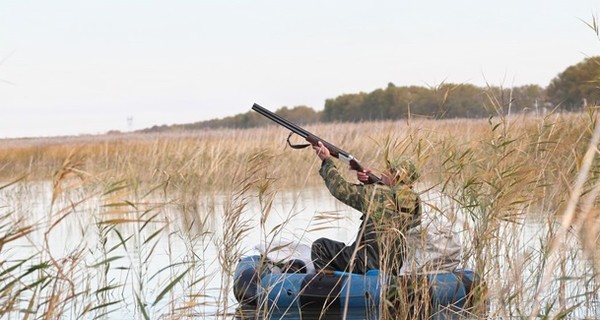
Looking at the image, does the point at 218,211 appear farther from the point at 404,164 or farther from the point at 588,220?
the point at 588,220

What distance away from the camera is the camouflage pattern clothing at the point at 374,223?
201 inches

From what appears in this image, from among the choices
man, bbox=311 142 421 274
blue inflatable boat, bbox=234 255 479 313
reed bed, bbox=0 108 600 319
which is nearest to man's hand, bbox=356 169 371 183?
man, bbox=311 142 421 274

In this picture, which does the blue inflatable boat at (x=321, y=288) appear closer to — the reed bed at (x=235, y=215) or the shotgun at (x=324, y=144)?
the reed bed at (x=235, y=215)

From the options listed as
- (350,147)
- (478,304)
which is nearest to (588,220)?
(478,304)

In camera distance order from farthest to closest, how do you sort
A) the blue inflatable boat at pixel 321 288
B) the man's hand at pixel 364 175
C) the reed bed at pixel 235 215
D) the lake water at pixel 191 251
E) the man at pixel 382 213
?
the man's hand at pixel 364 175 < the blue inflatable boat at pixel 321 288 < the man at pixel 382 213 < the lake water at pixel 191 251 < the reed bed at pixel 235 215

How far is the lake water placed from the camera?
4.88 meters

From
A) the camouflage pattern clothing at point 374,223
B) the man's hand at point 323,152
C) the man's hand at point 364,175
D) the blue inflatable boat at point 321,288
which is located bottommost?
the blue inflatable boat at point 321,288

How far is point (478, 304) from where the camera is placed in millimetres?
4586

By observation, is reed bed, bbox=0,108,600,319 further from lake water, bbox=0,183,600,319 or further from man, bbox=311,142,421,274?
man, bbox=311,142,421,274

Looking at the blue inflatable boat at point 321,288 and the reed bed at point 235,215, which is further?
the blue inflatable boat at point 321,288

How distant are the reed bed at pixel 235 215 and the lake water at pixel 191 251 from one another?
0.03 m

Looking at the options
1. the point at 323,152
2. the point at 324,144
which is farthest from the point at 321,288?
the point at 324,144

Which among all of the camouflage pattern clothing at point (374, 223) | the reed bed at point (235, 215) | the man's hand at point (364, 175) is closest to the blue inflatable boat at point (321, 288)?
the camouflage pattern clothing at point (374, 223)

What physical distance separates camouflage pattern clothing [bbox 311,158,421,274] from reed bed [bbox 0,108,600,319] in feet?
0.72
